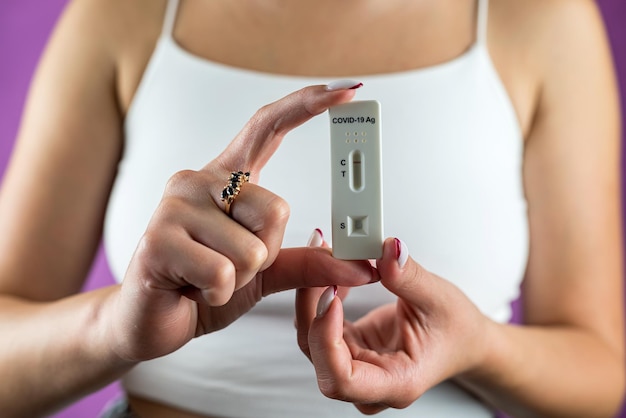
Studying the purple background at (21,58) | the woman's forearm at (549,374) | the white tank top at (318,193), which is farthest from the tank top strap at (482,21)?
the purple background at (21,58)

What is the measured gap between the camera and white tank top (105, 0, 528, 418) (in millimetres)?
708

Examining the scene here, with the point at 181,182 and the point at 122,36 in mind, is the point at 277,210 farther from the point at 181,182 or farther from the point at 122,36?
the point at 122,36

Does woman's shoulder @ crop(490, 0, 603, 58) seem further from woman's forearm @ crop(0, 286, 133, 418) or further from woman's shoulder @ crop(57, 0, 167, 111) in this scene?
woman's forearm @ crop(0, 286, 133, 418)

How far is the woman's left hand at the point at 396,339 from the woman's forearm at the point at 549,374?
1.9 inches

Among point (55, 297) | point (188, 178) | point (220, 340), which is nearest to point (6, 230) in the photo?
point (55, 297)

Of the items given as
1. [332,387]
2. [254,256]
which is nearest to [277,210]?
[254,256]

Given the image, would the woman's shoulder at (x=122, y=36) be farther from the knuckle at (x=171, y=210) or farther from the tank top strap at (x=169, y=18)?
the knuckle at (x=171, y=210)

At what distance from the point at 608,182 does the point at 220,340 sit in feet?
1.51

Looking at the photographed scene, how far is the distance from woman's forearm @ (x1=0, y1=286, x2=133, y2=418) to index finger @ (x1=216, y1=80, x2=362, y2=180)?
153 millimetres

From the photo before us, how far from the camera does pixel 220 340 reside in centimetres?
72

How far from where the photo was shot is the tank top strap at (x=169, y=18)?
2.68ft

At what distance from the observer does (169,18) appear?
0.82m

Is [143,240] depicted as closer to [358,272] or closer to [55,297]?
[358,272]

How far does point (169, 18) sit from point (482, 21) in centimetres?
34
